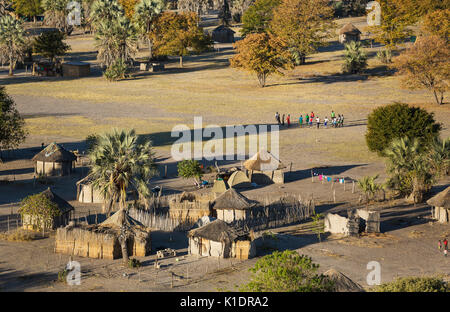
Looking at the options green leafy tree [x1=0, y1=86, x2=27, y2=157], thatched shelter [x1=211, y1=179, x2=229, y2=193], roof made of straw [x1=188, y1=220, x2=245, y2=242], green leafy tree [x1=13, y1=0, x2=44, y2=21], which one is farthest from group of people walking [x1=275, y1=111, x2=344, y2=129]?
green leafy tree [x1=13, y1=0, x2=44, y2=21]

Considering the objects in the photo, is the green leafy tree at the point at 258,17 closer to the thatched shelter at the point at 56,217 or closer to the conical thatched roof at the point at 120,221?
the thatched shelter at the point at 56,217

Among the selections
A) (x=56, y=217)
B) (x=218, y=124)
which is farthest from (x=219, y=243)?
(x=218, y=124)

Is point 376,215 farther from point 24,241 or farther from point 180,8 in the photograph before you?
point 180,8

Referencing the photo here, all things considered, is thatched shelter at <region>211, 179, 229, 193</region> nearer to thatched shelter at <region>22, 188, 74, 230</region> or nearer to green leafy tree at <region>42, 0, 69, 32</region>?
thatched shelter at <region>22, 188, 74, 230</region>

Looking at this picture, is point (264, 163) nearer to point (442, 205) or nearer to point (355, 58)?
point (442, 205)

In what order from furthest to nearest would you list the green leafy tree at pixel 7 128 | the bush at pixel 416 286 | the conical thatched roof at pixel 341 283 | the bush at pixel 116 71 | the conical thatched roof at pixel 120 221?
the bush at pixel 116 71, the green leafy tree at pixel 7 128, the conical thatched roof at pixel 120 221, the conical thatched roof at pixel 341 283, the bush at pixel 416 286

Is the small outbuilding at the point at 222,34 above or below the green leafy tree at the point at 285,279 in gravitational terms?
above

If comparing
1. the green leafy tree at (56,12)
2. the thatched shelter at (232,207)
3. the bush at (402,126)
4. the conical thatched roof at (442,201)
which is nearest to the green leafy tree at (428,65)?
the bush at (402,126)
